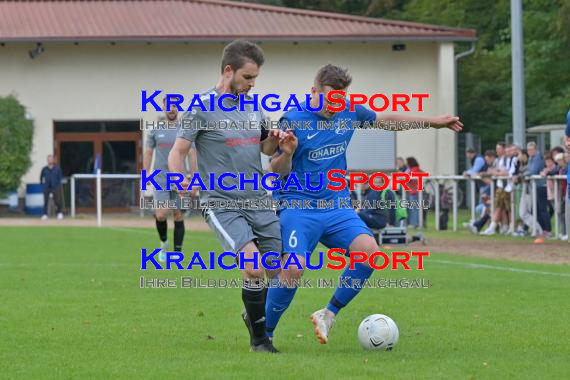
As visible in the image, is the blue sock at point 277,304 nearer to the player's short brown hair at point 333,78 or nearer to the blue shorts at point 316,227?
the blue shorts at point 316,227

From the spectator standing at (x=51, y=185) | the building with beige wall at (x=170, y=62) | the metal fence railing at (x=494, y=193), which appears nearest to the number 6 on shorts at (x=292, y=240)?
the metal fence railing at (x=494, y=193)

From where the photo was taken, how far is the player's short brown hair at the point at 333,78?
28.3ft

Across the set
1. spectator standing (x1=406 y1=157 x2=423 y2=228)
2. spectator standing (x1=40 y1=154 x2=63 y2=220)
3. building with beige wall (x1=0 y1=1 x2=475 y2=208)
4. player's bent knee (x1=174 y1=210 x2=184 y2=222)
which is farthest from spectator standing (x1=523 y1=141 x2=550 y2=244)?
building with beige wall (x1=0 y1=1 x2=475 y2=208)

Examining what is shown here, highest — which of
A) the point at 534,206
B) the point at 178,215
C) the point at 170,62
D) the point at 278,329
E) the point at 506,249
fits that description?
the point at 170,62

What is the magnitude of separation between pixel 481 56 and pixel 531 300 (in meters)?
39.1

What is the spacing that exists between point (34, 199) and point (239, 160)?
30.8 m

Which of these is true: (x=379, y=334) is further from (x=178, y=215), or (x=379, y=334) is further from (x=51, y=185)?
(x=51, y=185)

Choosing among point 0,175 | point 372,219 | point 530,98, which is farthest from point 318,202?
point 530,98

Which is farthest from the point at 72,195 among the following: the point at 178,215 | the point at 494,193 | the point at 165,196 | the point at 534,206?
the point at 165,196

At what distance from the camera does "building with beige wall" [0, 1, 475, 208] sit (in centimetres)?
3966

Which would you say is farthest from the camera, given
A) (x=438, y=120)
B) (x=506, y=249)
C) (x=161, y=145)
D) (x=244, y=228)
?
(x=506, y=249)

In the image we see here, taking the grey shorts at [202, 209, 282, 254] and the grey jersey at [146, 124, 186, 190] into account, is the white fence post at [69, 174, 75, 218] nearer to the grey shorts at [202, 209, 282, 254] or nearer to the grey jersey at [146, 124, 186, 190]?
the grey jersey at [146, 124, 186, 190]

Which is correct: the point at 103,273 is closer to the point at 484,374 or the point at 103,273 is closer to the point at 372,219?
the point at 372,219

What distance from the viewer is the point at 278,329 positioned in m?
9.62
